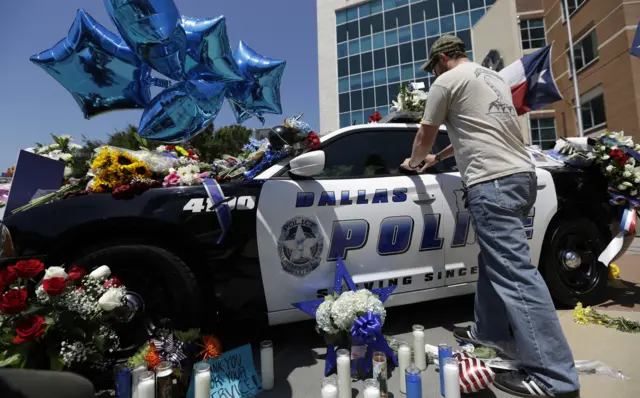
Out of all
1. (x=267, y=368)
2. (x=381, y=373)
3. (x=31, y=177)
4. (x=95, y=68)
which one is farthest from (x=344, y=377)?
(x=95, y=68)

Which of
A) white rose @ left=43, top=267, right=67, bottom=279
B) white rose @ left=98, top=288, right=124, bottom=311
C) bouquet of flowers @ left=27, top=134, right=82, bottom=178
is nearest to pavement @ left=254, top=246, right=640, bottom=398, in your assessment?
white rose @ left=98, top=288, right=124, bottom=311

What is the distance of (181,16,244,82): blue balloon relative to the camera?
8.07 ft

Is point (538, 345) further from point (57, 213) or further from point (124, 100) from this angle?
point (124, 100)

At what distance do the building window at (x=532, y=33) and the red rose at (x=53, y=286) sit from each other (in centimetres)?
2669

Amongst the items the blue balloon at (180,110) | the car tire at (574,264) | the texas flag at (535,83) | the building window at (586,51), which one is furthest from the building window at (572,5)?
the blue balloon at (180,110)

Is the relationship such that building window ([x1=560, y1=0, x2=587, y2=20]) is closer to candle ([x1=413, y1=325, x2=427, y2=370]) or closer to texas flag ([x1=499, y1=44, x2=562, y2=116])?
texas flag ([x1=499, y1=44, x2=562, y2=116])

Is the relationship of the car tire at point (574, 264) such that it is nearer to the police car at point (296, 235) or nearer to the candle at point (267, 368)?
the police car at point (296, 235)

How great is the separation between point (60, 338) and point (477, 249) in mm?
2530

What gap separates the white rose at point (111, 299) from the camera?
4.85ft

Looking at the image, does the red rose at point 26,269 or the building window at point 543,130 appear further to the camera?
the building window at point 543,130

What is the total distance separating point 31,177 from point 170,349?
56.2 inches

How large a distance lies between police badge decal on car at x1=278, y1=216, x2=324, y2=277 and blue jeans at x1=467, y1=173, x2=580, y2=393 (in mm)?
931

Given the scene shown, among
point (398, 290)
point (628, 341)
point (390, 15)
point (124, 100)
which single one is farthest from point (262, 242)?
point (390, 15)

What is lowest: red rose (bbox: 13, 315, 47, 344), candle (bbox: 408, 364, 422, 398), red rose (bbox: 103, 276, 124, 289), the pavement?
the pavement
